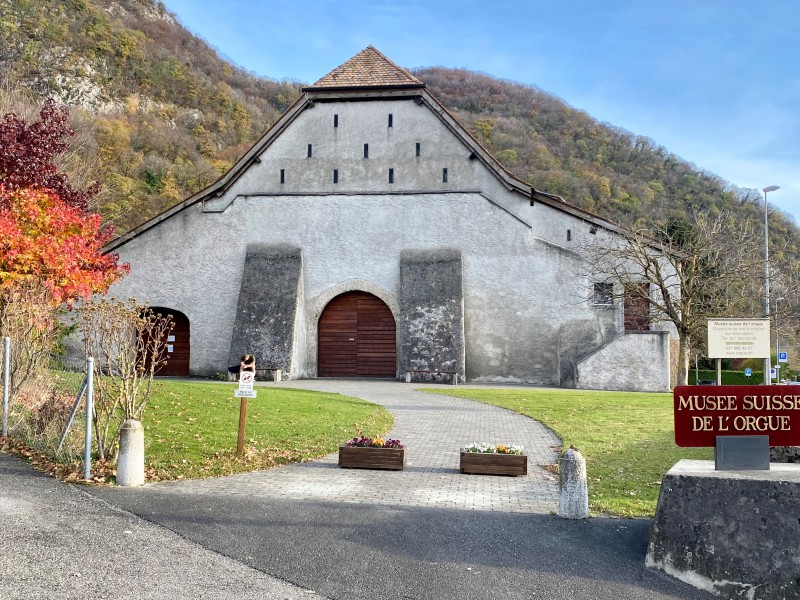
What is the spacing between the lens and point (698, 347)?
1516 inches

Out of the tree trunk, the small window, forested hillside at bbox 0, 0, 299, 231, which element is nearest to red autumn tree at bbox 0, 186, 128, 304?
the small window

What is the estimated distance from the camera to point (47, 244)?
50.5ft

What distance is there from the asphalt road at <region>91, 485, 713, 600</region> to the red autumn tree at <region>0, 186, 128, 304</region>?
8.94 metres

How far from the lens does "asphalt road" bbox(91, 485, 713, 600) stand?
17.5 feet

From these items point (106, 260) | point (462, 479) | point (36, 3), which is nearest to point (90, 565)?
point (462, 479)

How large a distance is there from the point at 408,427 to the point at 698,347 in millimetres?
29752

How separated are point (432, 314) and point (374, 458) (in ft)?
55.9

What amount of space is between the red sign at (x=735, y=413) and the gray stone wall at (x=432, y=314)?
65.2 ft

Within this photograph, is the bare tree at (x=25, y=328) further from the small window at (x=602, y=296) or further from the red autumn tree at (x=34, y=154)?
the small window at (x=602, y=296)

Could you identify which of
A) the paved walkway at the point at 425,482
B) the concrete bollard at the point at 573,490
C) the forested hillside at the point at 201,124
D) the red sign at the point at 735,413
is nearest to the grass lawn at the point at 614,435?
the concrete bollard at the point at 573,490

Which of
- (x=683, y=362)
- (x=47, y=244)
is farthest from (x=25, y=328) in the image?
(x=683, y=362)

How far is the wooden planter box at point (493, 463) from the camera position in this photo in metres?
9.56

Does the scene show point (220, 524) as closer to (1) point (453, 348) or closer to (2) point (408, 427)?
(2) point (408, 427)

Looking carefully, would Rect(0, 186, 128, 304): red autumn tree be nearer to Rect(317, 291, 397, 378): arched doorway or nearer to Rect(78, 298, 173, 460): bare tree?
→ Rect(78, 298, 173, 460): bare tree
